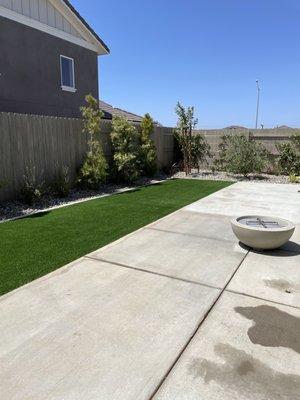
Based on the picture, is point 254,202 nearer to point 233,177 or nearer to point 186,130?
point 233,177

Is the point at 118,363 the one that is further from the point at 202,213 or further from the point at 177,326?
the point at 202,213

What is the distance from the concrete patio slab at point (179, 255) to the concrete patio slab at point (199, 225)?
0.25 metres

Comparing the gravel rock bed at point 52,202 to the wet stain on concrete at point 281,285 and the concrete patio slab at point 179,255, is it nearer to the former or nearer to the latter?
the concrete patio slab at point 179,255

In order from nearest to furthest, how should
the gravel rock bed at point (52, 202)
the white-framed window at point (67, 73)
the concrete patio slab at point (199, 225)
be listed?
the concrete patio slab at point (199, 225) < the gravel rock bed at point (52, 202) < the white-framed window at point (67, 73)

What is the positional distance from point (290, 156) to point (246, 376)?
12630mm

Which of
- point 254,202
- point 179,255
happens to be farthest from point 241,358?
point 254,202

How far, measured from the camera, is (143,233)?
5.70 meters

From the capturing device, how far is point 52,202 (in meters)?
8.41

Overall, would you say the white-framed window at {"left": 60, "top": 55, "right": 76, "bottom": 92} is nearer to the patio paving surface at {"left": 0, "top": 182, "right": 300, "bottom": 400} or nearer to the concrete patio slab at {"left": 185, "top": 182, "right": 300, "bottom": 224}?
the concrete patio slab at {"left": 185, "top": 182, "right": 300, "bottom": 224}

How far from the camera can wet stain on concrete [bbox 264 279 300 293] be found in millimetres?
3639

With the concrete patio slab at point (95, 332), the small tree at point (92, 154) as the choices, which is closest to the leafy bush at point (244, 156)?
the small tree at point (92, 154)

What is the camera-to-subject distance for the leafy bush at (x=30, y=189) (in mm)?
7973

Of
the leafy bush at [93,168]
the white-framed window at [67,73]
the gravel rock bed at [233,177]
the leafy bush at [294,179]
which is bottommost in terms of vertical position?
the gravel rock bed at [233,177]

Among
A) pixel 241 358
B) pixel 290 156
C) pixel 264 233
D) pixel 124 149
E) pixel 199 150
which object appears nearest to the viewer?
pixel 241 358
